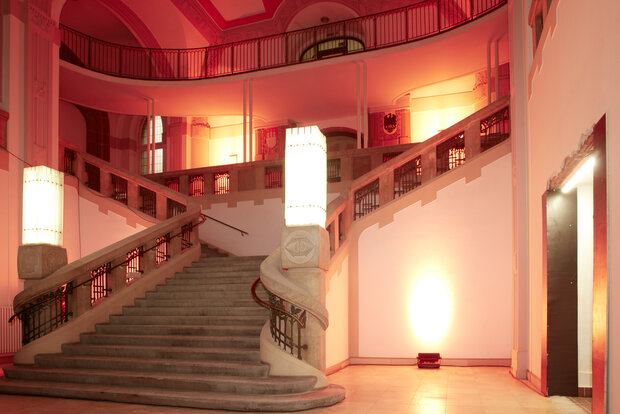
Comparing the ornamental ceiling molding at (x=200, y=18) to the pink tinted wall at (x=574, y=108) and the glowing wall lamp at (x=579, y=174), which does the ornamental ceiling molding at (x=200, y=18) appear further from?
the glowing wall lamp at (x=579, y=174)

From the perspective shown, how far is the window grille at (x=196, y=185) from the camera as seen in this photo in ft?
49.4

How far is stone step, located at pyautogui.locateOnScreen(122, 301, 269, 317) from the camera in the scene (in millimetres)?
9008

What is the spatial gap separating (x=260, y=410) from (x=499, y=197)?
5.72m

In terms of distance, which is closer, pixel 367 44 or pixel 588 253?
pixel 588 253

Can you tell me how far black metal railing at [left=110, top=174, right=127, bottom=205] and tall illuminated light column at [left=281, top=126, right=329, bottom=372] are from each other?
7.32m

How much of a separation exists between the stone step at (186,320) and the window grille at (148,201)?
4639mm

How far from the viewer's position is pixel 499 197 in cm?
999

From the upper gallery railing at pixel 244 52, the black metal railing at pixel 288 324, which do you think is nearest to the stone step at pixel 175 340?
the black metal railing at pixel 288 324

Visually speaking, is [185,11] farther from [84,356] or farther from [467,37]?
[84,356]

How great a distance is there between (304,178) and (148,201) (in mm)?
7598

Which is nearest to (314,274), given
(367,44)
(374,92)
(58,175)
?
(58,175)

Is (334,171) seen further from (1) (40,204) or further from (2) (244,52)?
(2) (244,52)

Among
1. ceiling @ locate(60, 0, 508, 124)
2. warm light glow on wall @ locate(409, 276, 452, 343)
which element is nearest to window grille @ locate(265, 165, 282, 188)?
ceiling @ locate(60, 0, 508, 124)

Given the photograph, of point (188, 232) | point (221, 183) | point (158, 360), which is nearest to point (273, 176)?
point (221, 183)
